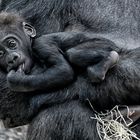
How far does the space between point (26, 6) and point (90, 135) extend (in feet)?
2.84

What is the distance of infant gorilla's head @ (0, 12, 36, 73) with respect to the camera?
3.19 m

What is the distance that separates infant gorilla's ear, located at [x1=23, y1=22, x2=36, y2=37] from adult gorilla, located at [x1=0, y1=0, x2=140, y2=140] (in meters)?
0.08

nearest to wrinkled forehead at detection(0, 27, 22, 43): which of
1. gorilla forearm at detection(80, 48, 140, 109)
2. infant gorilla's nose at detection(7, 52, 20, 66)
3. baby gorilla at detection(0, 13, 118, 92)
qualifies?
baby gorilla at detection(0, 13, 118, 92)

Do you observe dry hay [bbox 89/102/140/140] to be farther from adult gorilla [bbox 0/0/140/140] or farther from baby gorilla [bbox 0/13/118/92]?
baby gorilla [bbox 0/13/118/92]

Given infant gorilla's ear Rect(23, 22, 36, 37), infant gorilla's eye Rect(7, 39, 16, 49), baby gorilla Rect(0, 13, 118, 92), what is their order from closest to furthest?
1. baby gorilla Rect(0, 13, 118, 92)
2. infant gorilla's eye Rect(7, 39, 16, 49)
3. infant gorilla's ear Rect(23, 22, 36, 37)

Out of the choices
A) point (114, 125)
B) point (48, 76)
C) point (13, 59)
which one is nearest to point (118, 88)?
point (114, 125)

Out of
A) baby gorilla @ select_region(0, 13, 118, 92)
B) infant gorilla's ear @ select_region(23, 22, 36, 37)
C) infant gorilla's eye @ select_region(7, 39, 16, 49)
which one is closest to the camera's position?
baby gorilla @ select_region(0, 13, 118, 92)

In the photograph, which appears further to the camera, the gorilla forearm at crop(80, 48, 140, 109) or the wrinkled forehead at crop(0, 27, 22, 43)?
the wrinkled forehead at crop(0, 27, 22, 43)

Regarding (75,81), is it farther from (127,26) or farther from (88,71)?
(127,26)

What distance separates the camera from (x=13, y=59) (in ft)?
10.4

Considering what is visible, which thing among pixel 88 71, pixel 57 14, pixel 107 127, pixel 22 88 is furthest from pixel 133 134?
pixel 57 14

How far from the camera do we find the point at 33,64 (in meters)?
3.28

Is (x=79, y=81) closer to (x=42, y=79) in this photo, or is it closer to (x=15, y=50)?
(x=42, y=79)

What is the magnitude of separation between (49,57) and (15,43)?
0.20m
